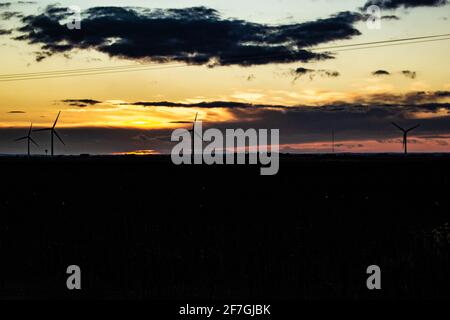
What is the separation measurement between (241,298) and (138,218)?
41.9 feet

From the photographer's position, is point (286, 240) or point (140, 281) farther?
point (286, 240)

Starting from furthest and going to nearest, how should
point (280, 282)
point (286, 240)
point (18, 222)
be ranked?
point (18, 222) → point (286, 240) → point (280, 282)

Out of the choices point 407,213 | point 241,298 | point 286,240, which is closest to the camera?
point 241,298

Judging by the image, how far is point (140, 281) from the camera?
20.5 meters

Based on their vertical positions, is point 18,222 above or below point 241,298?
above

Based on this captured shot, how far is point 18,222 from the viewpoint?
28094 mm

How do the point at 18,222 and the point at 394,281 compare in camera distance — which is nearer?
the point at 394,281
